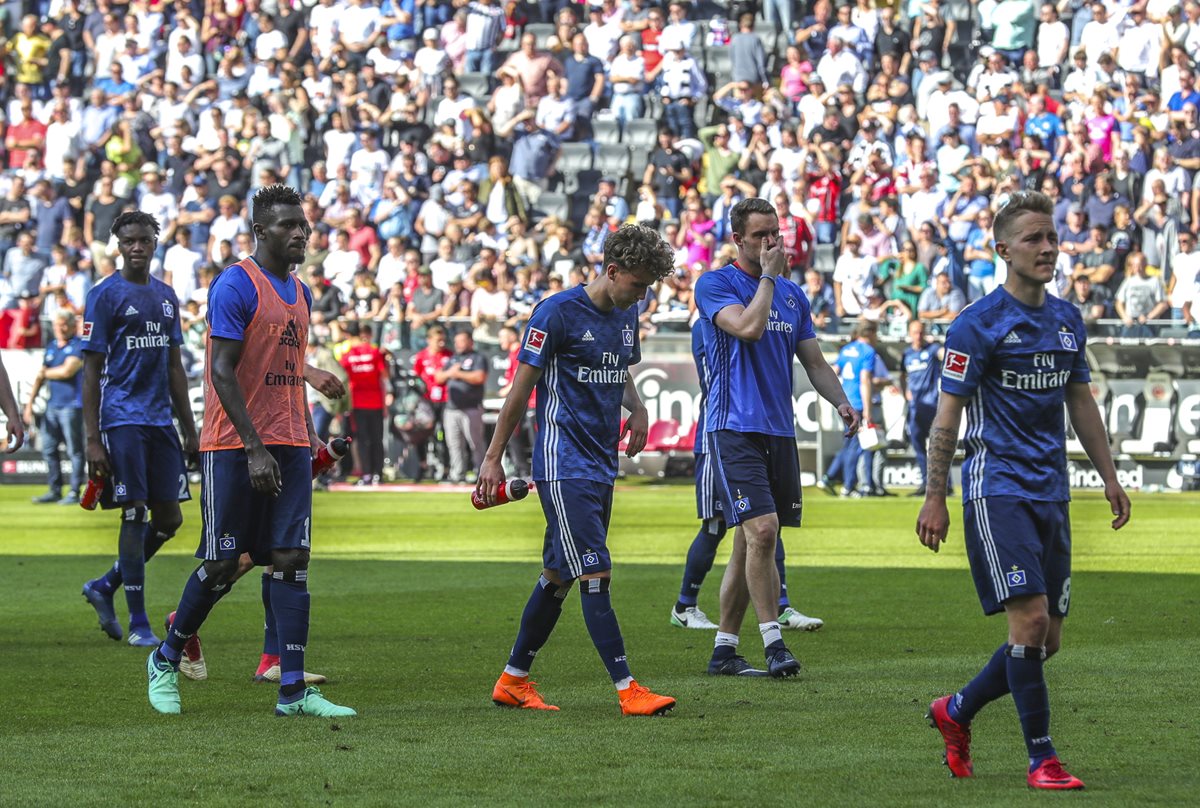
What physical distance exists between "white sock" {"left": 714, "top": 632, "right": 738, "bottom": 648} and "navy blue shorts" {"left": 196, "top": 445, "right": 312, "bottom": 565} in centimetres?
232

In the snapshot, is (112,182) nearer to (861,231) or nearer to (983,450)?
(861,231)

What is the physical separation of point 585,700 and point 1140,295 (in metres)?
17.6

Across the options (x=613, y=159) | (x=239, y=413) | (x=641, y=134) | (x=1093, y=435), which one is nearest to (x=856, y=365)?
(x=613, y=159)

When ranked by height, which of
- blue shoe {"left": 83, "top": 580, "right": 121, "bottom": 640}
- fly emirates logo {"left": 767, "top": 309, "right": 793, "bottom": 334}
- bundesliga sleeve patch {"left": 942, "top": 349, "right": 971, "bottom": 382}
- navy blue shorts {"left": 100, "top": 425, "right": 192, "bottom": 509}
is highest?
fly emirates logo {"left": 767, "top": 309, "right": 793, "bottom": 334}

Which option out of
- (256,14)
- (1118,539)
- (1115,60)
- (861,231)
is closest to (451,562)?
(1118,539)

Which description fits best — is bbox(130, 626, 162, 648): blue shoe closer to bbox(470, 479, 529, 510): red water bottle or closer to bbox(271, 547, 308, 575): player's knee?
bbox(271, 547, 308, 575): player's knee

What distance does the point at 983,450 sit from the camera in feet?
22.1

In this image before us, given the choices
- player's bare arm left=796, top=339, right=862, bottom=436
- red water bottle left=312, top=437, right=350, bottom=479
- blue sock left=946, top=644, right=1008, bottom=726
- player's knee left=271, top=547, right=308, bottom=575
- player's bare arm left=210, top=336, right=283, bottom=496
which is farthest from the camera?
player's bare arm left=796, top=339, right=862, bottom=436

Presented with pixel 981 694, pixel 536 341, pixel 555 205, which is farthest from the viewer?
pixel 555 205

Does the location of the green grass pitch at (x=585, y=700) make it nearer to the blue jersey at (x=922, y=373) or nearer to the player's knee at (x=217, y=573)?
the player's knee at (x=217, y=573)

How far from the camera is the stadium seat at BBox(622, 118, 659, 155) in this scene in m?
31.0

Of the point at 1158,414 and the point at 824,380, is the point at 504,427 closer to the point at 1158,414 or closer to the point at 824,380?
the point at 824,380

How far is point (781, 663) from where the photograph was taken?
361 inches

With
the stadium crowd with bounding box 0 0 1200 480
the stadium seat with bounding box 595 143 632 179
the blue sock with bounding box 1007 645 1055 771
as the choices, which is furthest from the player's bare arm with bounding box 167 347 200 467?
the stadium seat with bounding box 595 143 632 179
